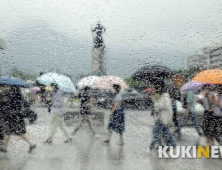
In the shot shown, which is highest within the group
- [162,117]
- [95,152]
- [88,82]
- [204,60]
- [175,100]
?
[204,60]

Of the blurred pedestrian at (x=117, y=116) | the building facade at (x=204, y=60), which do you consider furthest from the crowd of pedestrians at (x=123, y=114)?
the building facade at (x=204, y=60)

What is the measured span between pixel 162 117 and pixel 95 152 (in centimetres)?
49

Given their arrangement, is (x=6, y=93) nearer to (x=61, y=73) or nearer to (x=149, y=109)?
(x=61, y=73)

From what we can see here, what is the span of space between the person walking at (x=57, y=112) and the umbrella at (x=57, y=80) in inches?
1.2

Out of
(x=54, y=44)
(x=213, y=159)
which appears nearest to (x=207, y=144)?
(x=213, y=159)

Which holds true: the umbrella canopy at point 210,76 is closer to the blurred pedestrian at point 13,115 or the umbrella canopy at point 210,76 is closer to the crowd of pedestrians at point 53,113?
the crowd of pedestrians at point 53,113

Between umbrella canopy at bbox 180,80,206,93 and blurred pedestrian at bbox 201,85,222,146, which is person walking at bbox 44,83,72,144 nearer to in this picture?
umbrella canopy at bbox 180,80,206,93

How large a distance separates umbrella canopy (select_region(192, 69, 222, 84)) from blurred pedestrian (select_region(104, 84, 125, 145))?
0.48 meters

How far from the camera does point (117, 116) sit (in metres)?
1.74

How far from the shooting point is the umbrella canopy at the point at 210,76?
1.72 m

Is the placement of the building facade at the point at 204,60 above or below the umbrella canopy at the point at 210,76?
above

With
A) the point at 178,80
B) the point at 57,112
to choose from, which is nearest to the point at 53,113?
the point at 57,112

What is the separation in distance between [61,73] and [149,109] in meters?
0.58
